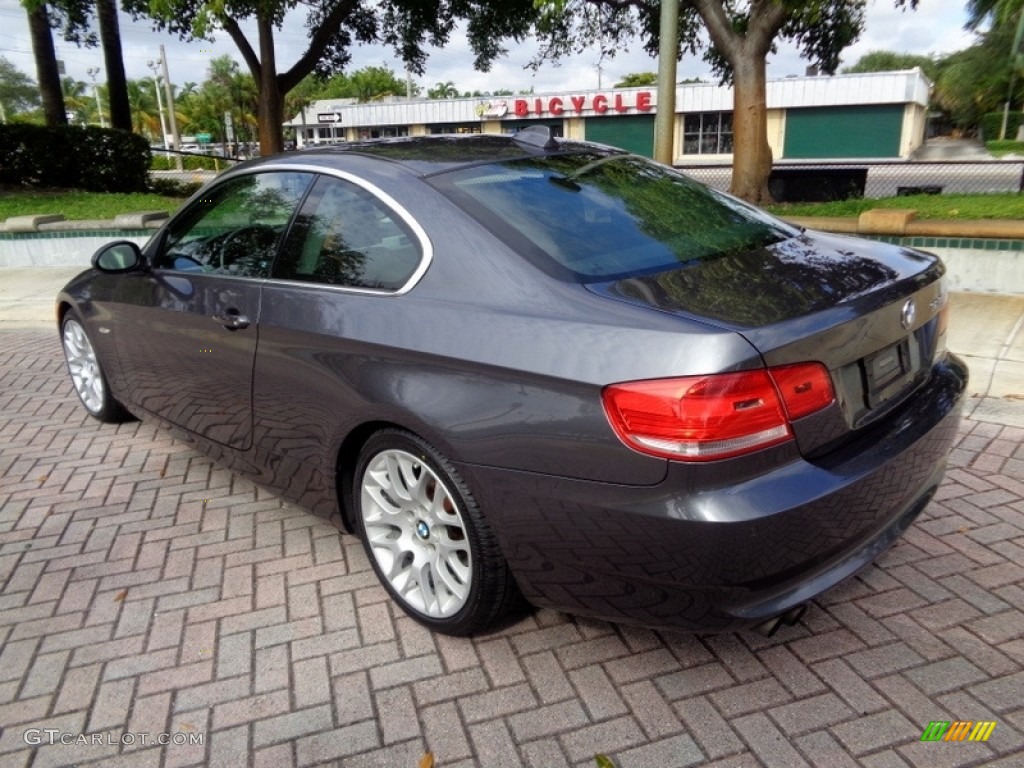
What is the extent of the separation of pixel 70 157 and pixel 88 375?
1200 cm

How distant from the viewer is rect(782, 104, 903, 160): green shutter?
44312 millimetres

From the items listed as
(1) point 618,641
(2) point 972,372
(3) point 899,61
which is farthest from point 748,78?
(3) point 899,61

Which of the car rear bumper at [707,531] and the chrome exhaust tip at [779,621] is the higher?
the car rear bumper at [707,531]

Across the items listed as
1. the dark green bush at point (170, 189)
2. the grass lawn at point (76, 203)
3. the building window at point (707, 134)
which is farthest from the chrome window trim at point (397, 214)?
the building window at point (707, 134)

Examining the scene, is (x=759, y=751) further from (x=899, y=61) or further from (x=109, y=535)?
(x=899, y=61)

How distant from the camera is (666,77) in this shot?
22.5 feet

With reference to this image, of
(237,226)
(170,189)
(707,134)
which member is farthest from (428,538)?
(707,134)

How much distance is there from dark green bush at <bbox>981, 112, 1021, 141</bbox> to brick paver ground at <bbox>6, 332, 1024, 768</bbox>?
5643 centimetres

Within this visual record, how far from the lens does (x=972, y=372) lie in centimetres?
497

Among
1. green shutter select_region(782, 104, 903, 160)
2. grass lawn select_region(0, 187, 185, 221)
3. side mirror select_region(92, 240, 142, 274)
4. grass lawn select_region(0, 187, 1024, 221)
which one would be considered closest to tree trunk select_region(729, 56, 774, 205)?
grass lawn select_region(0, 187, 1024, 221)

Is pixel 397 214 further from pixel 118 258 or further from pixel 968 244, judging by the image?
pixel 968 244

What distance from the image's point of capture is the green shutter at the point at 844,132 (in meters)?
44.3

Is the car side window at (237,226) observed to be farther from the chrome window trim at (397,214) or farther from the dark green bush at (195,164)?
the dark green bush at (195,164)

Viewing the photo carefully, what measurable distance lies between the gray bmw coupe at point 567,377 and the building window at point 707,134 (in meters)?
44.9
